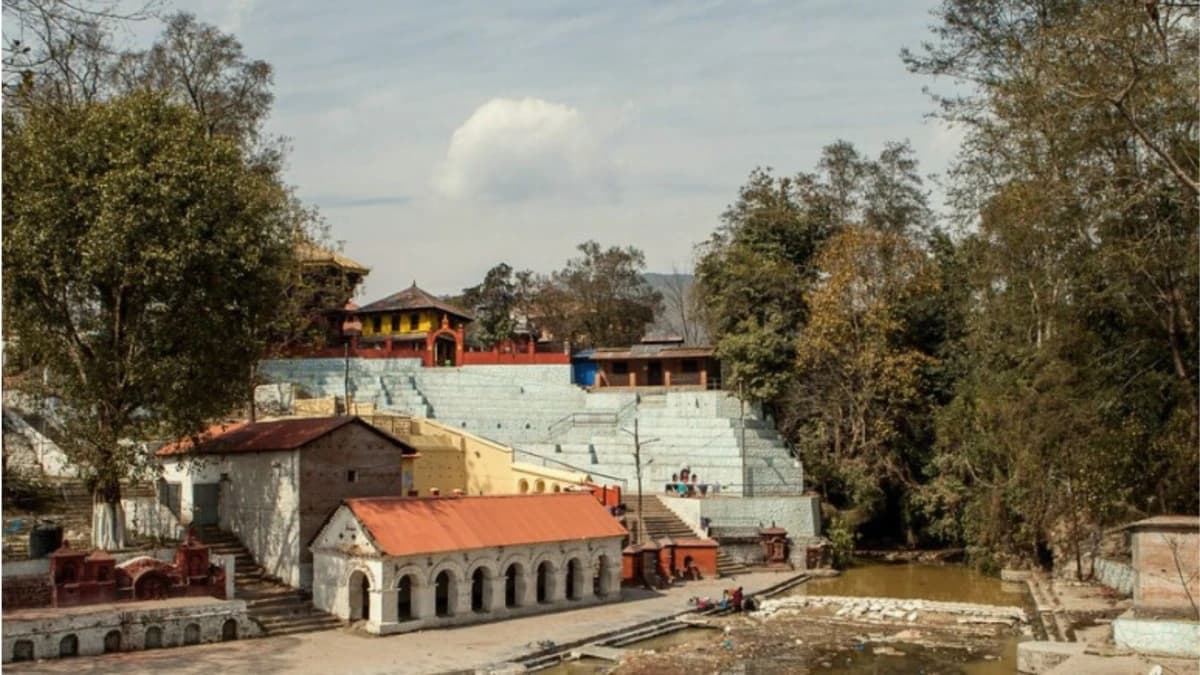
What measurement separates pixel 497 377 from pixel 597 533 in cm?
1758

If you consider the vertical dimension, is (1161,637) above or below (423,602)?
below

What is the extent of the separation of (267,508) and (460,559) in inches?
175

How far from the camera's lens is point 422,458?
34.8 m

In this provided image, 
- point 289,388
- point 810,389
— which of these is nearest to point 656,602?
point 810,389

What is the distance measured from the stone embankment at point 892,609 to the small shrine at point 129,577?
11809 millimetres

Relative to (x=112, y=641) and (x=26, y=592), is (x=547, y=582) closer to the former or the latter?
(x=112, y=641)

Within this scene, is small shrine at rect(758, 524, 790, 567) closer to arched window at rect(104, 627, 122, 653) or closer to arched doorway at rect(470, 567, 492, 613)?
arched doorway at rect(470, 567, 492, 613)

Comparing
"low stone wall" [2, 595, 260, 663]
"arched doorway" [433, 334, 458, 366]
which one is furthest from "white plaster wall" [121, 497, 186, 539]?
"arched doorway" [433, 334, 458, 366]

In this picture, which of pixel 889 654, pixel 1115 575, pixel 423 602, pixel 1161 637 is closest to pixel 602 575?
pixel 423 602

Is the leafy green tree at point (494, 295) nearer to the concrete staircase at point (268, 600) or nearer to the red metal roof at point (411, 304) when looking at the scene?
Result: the red metal roof at point (411, 304)

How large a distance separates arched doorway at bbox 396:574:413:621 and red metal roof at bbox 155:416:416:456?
3.18m

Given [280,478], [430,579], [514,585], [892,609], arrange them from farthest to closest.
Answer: [892,609] → [514,585] → [280,478] → [430,579]

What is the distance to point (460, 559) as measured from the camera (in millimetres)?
23656

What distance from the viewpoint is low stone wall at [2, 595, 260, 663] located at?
18.8 metres
